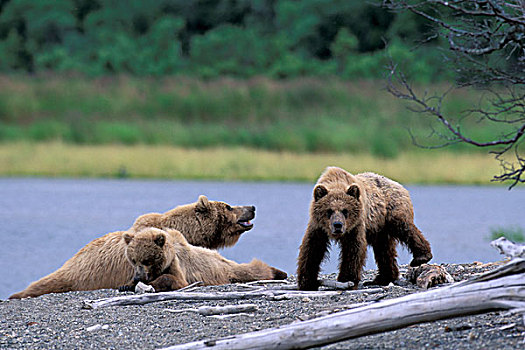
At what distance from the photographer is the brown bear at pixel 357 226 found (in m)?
6.06

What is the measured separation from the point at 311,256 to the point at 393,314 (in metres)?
2.18

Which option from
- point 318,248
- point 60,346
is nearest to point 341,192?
point 318,248

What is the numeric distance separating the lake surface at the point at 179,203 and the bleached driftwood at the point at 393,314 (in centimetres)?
261

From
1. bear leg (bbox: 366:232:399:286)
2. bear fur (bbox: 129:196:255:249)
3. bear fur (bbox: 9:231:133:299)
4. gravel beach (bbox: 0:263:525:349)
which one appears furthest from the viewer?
bear fur (bbox: 129:196:255:249)

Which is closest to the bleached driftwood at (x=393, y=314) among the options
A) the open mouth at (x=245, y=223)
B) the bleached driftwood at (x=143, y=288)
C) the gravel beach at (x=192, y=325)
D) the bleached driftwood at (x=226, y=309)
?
the gravel beach at (x=192, y=325)

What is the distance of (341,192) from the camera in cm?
611

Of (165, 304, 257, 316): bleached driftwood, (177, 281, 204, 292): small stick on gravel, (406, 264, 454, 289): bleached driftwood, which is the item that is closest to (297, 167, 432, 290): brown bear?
(406, 264, 454, 289): bleached driftwood

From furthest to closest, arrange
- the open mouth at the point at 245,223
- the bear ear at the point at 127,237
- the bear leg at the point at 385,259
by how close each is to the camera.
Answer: the open mouth at the point at 245,223, the bear ear at the point at 127,237, the bear leg at the point at 385,259

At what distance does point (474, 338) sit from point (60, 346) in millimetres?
2926

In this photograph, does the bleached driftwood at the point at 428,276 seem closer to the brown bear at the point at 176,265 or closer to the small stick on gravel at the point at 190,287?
the brown bear at the point at 176,265

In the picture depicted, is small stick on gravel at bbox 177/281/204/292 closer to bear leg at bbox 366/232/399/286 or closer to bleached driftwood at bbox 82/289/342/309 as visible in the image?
bleached driftwood at bbox 82/289/342/309

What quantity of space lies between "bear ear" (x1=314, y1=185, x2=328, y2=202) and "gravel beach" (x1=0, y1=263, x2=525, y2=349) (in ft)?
2.79

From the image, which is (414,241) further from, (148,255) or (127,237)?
(127,237)

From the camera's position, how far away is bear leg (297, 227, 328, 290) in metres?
6.25
